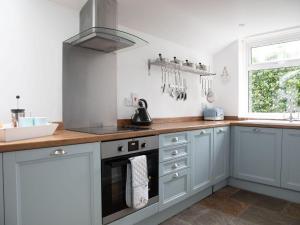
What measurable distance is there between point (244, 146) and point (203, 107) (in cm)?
89

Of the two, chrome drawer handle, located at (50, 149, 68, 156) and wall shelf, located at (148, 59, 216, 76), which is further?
wall shelf, located at (148, 59, 216, 76)

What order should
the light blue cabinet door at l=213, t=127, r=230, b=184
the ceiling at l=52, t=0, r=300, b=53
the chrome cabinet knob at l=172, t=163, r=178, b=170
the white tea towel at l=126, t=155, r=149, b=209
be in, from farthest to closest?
the light blue cabinet door at l=213, t=127, r=230, b=184 < the ceiling at l=52, t=0, r=300, b=53 < the chrome cabinet knob at l=172, t=163, r=178, b=170 < the white tea towel at l=126, t=155, r=149, b=209

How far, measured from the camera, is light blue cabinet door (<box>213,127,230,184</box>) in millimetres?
2658

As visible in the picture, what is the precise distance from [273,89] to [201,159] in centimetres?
167

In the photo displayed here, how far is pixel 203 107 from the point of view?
3.44 metres

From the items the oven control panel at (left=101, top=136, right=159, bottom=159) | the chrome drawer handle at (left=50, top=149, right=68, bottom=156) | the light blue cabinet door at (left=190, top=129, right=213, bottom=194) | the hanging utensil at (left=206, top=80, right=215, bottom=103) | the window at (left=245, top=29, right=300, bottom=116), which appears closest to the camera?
the chrome drawer handle at (left=50, top=149, right=68, bottom=156)

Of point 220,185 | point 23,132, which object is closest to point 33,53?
point 23,132

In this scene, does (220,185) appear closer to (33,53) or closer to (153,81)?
(153,81)

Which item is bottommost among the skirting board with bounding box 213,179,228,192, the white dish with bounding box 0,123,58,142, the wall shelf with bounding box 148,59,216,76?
the skirting board with bounding box 213,179,228,192

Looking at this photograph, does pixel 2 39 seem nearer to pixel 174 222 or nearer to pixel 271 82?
pixel 174 222

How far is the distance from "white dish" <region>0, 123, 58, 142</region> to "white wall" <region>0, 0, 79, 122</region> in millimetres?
365

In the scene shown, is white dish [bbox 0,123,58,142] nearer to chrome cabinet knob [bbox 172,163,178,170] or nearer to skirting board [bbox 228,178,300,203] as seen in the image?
chrome cabinet knob [bbox 172,163,178,170]

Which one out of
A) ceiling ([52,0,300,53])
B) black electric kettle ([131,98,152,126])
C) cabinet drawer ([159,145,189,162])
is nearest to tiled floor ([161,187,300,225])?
cabinet drawer ([159,145,189,162])

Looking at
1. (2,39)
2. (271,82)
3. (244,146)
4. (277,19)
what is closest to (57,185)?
(2,39)
